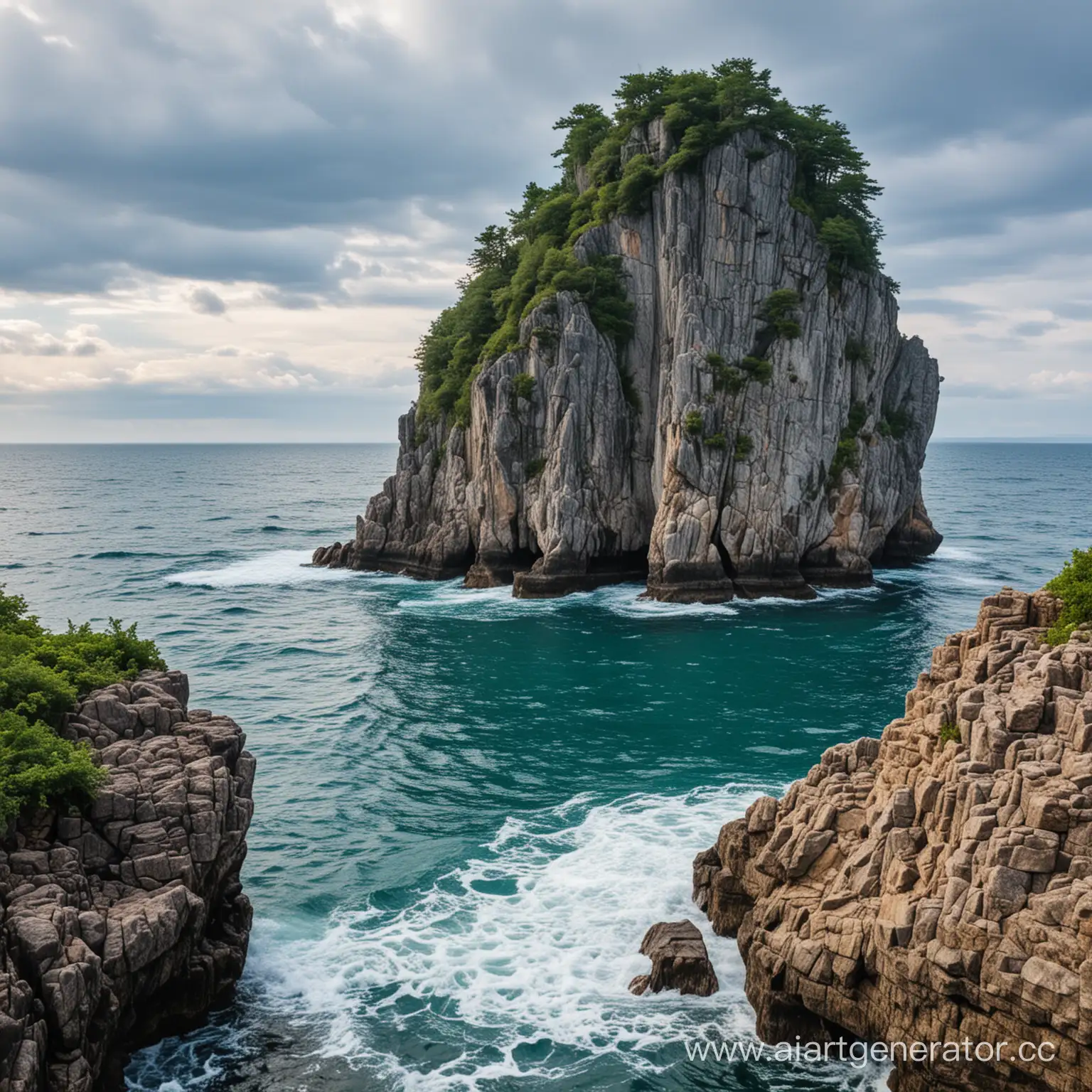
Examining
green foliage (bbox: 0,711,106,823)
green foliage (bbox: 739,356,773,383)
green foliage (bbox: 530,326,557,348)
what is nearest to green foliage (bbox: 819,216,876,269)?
green foliage (bbox: 739,356,773,383)

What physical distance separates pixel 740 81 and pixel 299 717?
53.4 m

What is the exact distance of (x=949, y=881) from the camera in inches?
663

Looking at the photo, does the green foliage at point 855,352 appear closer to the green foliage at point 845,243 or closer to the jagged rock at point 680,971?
the green foliage at point 845,243

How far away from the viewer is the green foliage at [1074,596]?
72.0ft

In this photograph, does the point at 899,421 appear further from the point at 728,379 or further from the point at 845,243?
the point at 728,379

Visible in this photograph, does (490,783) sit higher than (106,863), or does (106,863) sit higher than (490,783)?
(106,863)

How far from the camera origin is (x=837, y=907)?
61.8ft

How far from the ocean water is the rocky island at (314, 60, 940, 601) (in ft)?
14.5

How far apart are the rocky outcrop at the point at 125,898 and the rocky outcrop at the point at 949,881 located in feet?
39.0

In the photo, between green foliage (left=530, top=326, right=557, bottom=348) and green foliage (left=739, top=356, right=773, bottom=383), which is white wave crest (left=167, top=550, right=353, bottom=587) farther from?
green foliage (left=739, top=356, right=773, bottom=383)

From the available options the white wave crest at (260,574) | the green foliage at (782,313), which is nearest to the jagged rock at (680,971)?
the green foliage at (782,313)

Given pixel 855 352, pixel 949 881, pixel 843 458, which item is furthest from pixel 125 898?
pixel 855 352

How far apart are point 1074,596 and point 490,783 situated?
1945 cm

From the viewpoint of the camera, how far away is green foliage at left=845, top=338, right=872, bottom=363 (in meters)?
68.2
